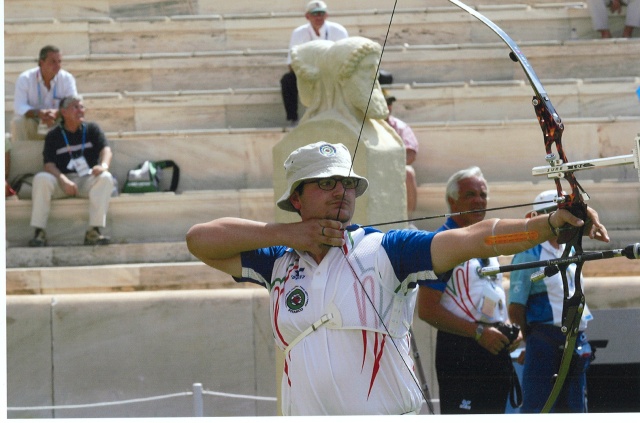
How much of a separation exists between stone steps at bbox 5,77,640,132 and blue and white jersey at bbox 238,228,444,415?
7.43 metres

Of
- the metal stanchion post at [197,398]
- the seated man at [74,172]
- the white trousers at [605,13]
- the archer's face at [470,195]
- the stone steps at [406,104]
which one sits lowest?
the metal stanchion post at [197,398]

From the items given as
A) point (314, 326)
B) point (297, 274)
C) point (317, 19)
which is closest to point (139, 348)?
point (317, 19)

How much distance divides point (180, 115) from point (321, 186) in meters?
7.90

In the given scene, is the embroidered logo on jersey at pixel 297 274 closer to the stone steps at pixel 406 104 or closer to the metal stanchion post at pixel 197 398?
the metal stanchion post at pixel 197 398

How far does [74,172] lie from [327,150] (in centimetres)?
610

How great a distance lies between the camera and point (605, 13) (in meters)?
13.5

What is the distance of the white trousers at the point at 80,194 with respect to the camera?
1012 centimetres

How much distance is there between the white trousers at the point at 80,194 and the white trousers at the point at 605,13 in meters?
5.39

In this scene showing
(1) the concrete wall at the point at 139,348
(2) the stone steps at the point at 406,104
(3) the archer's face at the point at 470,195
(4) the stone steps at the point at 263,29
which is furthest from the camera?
(4) the stone steps at the point at 263,29

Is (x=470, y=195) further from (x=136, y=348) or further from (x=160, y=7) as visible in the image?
(x=160, y=7)

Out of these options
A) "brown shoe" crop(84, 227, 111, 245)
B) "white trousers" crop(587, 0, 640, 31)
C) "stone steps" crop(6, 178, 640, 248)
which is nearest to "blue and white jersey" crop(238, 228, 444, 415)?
"stone steps" crop(6, 178, 640, 248)

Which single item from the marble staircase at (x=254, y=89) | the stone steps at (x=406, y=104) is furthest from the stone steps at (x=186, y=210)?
the stone steps at (x=406, y=104)

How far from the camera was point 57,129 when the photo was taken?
10406mm

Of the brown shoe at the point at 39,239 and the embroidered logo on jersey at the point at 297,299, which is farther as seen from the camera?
the brown shoe at the point at 39,239
